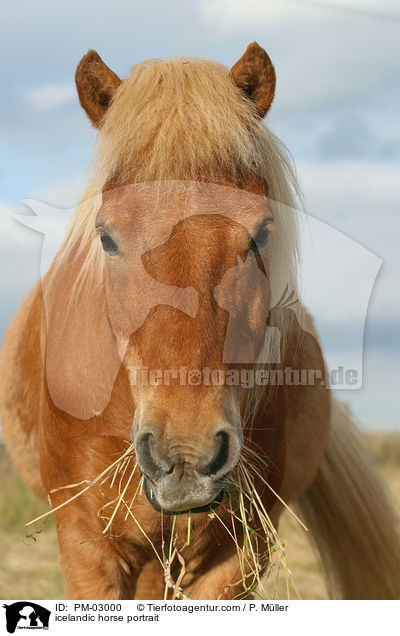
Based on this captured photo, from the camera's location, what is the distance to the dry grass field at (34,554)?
468cm

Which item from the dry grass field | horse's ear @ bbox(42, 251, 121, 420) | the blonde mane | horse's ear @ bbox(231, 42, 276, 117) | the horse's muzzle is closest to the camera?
the horse's muzzle

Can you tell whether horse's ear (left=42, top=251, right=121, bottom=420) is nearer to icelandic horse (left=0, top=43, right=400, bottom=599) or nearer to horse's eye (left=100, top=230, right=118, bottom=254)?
icelandic horse (left=0, top=43, right=400, bottom=599)

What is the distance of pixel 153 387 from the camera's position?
6.82 ft

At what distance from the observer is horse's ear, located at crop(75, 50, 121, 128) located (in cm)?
251

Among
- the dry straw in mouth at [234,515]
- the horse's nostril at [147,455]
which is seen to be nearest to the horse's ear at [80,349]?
the dry straw in mouth at [234,515]

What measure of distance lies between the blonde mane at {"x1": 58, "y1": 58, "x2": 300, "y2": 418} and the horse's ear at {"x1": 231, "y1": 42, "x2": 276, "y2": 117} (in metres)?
0.05

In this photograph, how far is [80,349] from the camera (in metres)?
2.79

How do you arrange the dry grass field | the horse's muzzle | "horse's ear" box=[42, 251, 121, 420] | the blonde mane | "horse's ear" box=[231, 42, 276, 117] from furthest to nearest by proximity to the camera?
the dry grass field, "horse's ear" box=[42, 251, 121, 420], "horse's ear" box=[231, 42, 276, 117], the blonde mane, the horse's muzzle
